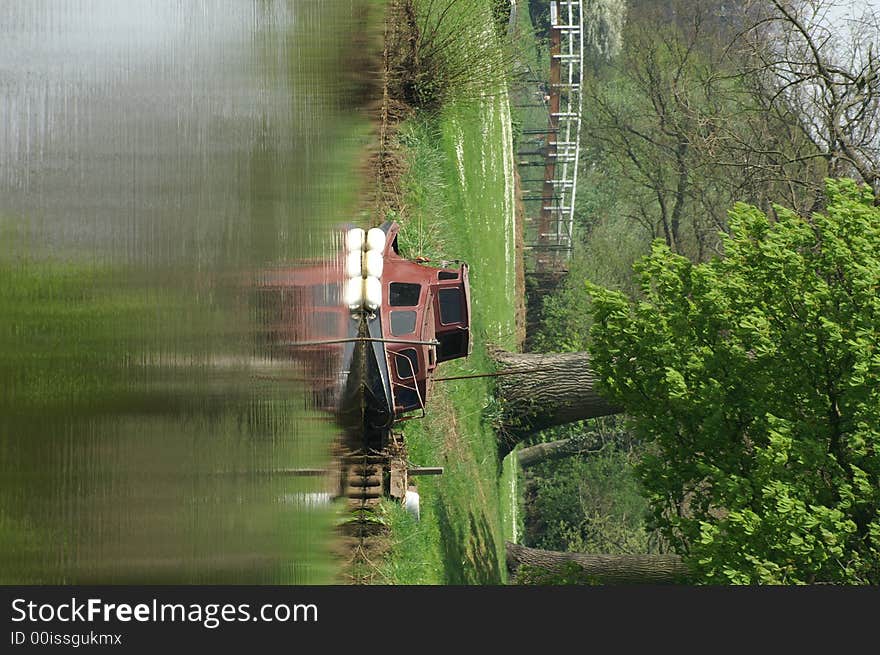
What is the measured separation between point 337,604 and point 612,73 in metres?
33.5

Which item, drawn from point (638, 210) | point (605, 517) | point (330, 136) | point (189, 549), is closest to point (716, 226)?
point (638, 210)

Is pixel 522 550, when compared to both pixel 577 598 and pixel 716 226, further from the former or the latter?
pixel 716 226

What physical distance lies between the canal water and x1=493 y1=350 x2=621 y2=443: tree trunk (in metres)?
11.1

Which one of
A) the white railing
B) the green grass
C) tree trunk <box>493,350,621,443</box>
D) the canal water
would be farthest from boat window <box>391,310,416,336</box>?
the white railing

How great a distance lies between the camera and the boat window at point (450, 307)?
14.0m

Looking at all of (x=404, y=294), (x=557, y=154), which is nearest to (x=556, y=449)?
(x=557, y=154)

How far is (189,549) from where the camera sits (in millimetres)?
6098

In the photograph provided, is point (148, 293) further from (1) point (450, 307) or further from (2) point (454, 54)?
(2) point (454, 54)

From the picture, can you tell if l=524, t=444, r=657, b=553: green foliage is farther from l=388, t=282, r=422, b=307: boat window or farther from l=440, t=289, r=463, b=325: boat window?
l=388, t=282, r=422, b=307: boat window

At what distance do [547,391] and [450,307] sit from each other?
6.65 m

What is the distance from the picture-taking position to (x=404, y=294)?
13.1 meters

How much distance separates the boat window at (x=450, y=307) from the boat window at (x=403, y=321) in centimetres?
107

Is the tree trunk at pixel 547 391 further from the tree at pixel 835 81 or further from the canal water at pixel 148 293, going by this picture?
the canal water at pixel 148 293

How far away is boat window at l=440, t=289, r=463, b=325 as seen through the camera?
45.8ft
